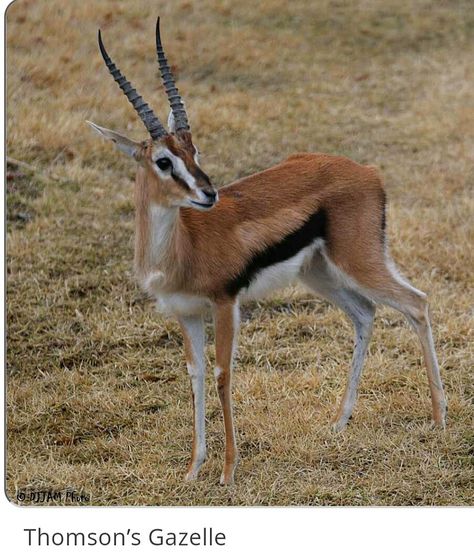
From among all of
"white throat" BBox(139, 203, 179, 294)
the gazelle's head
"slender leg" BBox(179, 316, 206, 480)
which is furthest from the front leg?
the gazelle's head

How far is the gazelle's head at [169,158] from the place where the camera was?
414cm

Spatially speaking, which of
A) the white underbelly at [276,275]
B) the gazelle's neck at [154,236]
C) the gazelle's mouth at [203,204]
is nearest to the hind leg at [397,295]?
the white underbelly at [276,275]

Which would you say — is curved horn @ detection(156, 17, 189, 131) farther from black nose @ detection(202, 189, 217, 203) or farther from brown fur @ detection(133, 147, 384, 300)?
black nose @ detection(202, 189, 217, 203)

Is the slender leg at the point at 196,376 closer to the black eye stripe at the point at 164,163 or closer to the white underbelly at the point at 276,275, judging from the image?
the white underbelly at the point at 276,275

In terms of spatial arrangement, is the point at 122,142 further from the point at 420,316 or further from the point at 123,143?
the point at 420,316

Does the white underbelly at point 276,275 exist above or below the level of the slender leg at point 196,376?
above

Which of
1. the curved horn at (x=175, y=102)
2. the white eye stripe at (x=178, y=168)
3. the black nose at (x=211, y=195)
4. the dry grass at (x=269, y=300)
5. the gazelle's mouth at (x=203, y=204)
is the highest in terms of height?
the curved horn at (x=175, y=102)

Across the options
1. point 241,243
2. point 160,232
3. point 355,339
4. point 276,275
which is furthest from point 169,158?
point 355,339

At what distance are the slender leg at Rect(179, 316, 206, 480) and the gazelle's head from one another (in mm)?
595

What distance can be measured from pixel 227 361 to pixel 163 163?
870 mm

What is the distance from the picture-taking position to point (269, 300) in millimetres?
6344

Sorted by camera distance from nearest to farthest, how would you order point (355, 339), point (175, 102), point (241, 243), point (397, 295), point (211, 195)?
point (211, 195), point (175, 102), point (241, 243), point (397, 295), point (355, 339)

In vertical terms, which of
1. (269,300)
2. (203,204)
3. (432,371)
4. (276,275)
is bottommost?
(269,300)

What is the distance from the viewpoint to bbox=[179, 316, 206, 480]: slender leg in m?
4.65
